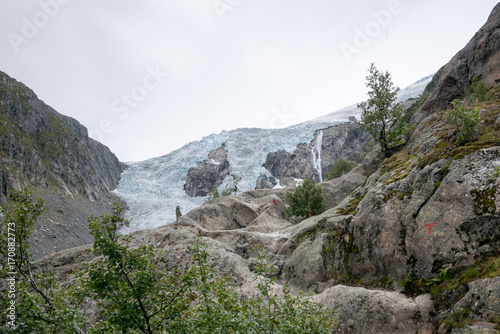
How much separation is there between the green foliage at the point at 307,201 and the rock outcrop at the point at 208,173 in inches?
5042

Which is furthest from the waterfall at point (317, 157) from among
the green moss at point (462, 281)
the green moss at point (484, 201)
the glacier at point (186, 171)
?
the green moss at point (462, 281)

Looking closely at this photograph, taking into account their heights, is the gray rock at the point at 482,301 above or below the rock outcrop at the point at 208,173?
below

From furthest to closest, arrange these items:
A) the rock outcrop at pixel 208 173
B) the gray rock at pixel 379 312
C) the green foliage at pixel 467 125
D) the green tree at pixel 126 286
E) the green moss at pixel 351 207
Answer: the rock outcrop at pixel 208 173 → the green moss at pixel 351 207 → the green foliage at pixel 467 125 → the gray rock at pixel 379 312 → the green tree at pixel 126 286

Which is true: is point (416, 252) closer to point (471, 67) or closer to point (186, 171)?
point (471, 67)

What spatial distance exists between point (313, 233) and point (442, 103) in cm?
3275

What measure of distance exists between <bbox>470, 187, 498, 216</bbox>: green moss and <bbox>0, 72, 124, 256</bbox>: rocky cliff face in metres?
80.1

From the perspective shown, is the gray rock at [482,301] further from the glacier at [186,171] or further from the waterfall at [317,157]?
the waterfall at [317,157]

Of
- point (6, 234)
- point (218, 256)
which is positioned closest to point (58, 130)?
point (218, 256)

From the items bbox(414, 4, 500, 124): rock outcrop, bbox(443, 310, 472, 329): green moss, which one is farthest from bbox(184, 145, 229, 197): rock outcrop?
bbox(443, 310, 472, 329): green moss

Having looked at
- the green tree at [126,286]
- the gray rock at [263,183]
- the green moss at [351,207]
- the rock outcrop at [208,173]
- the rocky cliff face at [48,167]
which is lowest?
the gray rock at [263,183]

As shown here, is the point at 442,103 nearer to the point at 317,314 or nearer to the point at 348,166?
the point at 348,166

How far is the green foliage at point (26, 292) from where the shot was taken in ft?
21.5

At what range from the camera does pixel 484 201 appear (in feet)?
39.4

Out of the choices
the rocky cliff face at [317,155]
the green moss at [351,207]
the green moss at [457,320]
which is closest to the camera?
the green moss at [457,320]
